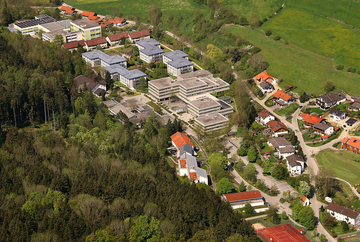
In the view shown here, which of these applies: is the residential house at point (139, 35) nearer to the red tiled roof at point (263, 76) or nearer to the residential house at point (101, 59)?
the residential house at point (101, 59)

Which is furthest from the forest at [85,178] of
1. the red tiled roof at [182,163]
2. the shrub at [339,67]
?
the shrub at [339,67]

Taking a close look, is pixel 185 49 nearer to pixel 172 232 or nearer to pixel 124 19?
pixel 124 19

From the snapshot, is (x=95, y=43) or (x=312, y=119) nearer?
(x=312, y=119)

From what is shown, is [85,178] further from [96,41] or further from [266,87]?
[96,41]

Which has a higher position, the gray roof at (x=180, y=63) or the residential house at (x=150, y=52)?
the gray roof at (x=180, y=63)

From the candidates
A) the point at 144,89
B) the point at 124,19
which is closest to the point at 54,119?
the point at 144,89

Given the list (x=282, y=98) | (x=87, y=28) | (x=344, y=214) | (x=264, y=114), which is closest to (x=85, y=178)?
(x=344, y=214)
